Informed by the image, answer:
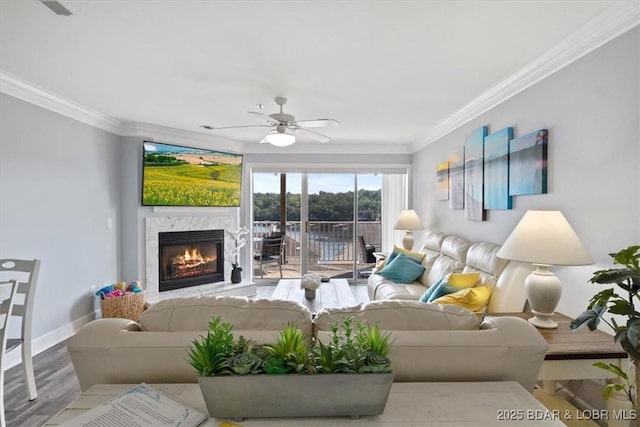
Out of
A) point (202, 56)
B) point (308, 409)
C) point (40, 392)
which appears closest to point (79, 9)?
point (202, 56)

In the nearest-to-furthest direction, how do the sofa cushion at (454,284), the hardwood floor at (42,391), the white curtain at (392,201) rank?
1. the hardwood floor at (42,391)
2. the sofa cushion at (454,284)
3. the white curtain at (392,201)

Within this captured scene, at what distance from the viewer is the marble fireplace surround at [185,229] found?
4559mm

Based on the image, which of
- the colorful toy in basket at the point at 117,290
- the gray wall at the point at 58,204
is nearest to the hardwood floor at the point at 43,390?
the gray wall at the point at 58,204

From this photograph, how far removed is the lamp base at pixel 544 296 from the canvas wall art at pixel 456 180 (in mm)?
2035

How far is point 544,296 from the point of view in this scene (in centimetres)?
189

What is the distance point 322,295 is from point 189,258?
2342 millimetres

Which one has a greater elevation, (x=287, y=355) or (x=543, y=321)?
(x=287, y=355)

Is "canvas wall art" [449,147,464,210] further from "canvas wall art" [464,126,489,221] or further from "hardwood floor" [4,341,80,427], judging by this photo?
"hardwood floor" [4,341,80,427]

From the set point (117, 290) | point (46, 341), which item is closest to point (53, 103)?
point (117, 290)

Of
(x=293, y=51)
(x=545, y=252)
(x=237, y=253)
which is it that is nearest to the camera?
(x=545, y=252)

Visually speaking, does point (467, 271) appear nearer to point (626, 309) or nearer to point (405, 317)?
point (626, 309)

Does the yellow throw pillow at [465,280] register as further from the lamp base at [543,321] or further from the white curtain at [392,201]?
the white curtain at [392,201]

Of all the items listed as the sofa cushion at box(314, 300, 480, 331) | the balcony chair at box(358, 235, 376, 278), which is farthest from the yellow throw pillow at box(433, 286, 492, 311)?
the balcony chair at box(358, 235, 376, 278)

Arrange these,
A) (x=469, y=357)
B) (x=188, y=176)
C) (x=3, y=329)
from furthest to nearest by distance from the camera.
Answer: (x=188, y=176) < (x=3, y=329) < (x=469, y=357)
